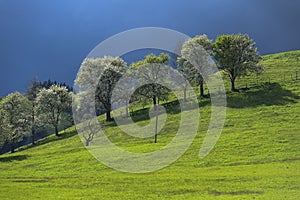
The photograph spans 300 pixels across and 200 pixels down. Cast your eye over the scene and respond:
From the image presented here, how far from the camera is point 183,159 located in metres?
56.1

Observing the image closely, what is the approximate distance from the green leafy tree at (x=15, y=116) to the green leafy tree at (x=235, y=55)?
193 feet

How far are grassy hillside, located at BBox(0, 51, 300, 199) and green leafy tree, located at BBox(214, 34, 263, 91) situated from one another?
10670mm

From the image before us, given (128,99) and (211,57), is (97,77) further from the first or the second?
(211,57)

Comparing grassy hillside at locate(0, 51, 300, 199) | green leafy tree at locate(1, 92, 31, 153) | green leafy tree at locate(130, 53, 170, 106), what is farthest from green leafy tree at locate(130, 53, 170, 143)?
green leafy tree at locate(1, 92, 31, 153)

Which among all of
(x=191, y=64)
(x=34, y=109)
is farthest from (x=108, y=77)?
(x=34, y=109)

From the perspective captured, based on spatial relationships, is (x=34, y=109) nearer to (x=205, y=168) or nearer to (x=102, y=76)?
(x=102, y=76)

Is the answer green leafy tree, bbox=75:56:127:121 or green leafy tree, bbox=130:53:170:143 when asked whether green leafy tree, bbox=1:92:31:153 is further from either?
green leafy tree, bbox=130:53:170:143

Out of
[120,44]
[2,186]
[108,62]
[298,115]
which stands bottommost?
[2,186]

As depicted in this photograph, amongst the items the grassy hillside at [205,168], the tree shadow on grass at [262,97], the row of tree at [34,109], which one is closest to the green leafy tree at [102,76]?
the grassy hillside at [205,168]

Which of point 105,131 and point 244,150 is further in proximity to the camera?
point 105,131

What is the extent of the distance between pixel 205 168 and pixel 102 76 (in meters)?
57.1

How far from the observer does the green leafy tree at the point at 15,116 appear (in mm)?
100812

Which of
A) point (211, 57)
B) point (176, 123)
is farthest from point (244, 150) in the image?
point (211, 57)

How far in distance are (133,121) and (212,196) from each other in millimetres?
62649
